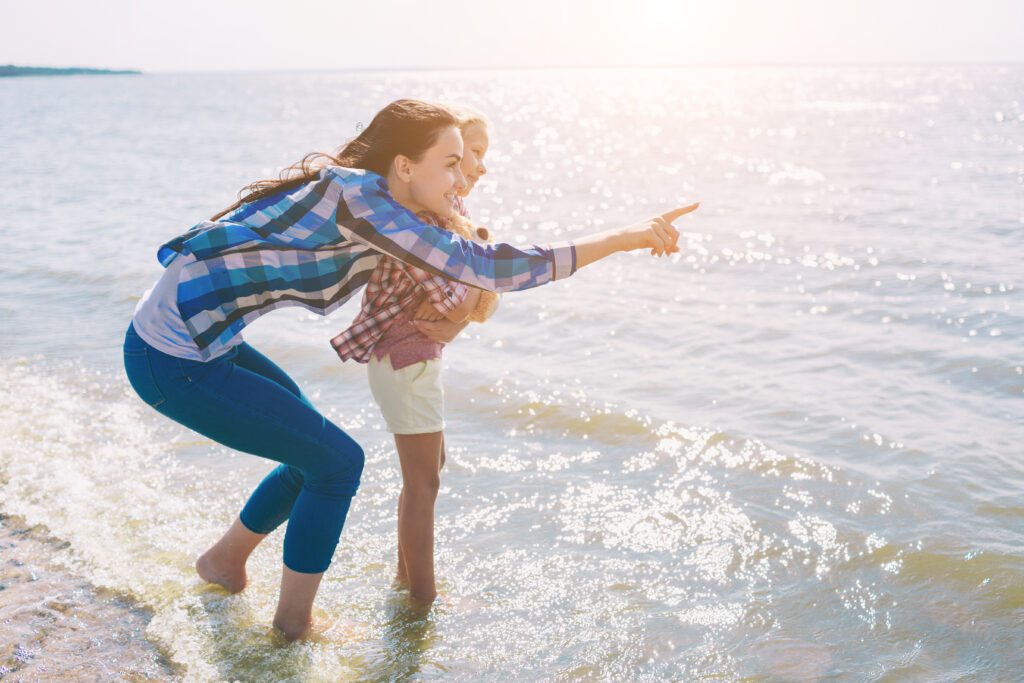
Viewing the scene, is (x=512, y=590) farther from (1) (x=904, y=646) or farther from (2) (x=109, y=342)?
(2) (x=109, y=342)

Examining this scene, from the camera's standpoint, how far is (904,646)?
159 inches

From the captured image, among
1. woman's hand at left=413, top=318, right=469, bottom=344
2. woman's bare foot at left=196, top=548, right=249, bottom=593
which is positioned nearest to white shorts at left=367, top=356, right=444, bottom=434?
woman's hand at left=413, top=318, right=469, bottom=344

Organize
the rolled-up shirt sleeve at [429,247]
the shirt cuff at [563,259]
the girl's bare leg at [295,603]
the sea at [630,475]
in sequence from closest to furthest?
the rolled-up shirt sleeve at [429,247] → the shirt cuff at [563,259] → the girl's bare leg at [295,603] → the sea at [630,475]

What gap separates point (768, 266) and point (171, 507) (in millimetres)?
9378

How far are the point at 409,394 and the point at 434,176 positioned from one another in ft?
2.85

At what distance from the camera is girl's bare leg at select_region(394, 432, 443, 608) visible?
3811 millimetres

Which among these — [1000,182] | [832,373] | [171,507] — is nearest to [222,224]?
[171,507]

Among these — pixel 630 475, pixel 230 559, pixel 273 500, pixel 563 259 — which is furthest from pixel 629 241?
pixel 630 475

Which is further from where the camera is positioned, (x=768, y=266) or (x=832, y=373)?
(x=768, y=266)

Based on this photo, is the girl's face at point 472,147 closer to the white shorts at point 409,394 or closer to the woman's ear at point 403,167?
the woman's ear at point 403,167

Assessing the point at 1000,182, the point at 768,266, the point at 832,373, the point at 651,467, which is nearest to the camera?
the point at 651,467

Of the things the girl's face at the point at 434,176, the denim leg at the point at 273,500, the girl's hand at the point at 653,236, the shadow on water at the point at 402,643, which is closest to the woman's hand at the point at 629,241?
the girl's hand at the point at 653,236

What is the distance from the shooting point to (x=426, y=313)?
363cm

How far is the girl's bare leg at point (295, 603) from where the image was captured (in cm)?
365
